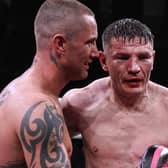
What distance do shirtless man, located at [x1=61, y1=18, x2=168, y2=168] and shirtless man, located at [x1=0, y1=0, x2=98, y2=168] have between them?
145mm

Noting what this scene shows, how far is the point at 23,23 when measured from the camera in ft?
10.1

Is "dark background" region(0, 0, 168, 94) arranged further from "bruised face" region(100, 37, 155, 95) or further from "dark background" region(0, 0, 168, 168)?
"bruised face" region(100, 37, 155, 95)

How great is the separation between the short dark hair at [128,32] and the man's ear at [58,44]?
238 millimetres

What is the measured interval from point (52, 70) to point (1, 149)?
255 millimetres

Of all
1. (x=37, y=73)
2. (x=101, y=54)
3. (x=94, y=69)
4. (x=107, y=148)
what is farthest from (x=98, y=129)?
(x=94, y=69)

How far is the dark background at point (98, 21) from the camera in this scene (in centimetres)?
296

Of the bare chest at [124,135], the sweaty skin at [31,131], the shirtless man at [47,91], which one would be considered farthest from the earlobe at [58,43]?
the bare chest at [124,135]

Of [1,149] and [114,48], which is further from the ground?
[114,48]

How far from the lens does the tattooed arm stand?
1.26 m

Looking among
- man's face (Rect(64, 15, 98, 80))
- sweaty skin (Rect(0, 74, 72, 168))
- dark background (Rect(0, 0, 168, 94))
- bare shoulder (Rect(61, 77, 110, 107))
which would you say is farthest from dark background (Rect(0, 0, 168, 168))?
sweaty skin (Rect(0, 74, 72, 168))

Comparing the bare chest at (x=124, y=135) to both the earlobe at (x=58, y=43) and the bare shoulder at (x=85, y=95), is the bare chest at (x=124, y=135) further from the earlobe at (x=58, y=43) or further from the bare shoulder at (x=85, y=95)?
the earlobe at (x=58, y=43)

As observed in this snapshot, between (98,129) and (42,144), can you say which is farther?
(98,129)

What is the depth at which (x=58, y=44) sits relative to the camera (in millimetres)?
1386

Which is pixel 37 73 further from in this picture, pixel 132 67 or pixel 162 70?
pixel 162 70
